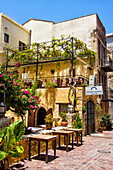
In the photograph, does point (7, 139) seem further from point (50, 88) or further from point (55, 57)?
point (55, 57)

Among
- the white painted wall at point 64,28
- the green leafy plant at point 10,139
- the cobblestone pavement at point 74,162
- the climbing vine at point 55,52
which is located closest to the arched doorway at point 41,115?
the climbing vine at point 55,52

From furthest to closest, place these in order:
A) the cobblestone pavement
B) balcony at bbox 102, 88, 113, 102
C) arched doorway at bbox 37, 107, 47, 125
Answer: balcony at bbox 102, 88, 113, 102
arched doorway at bbox 37, 107, 47, 125
the cobblestone pavement

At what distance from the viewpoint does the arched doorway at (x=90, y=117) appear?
46.3 ft

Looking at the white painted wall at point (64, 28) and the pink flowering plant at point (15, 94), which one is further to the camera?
the white painted wall at point (64, 28)

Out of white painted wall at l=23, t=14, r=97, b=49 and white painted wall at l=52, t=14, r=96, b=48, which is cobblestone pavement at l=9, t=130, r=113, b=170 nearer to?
white painted wall at l=23, t=14, r=97, b=49

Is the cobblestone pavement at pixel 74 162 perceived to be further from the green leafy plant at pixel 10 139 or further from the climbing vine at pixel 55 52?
the climbing vine at pixel 55 52

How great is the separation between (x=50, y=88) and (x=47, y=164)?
8.94 meters

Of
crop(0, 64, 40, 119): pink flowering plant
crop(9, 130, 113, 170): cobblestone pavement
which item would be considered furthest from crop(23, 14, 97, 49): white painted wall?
crop(9, 130, 113, 170): cobblestone pavement

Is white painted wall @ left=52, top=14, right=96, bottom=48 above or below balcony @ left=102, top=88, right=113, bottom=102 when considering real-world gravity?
above

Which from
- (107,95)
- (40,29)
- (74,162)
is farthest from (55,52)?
(74,162)

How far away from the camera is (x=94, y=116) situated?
15367mm

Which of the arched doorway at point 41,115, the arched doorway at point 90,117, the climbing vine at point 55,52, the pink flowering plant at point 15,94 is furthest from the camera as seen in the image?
the climbing vine at point 55,52

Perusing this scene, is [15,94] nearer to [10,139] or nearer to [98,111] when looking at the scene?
[10,139]

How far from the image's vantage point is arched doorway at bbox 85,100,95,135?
14098 millimetres
